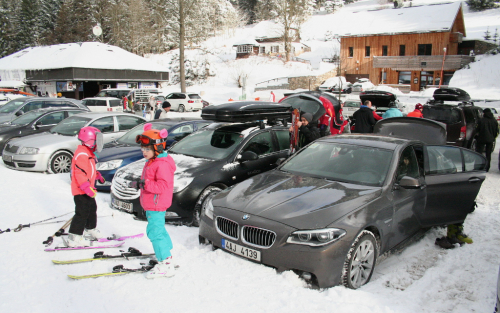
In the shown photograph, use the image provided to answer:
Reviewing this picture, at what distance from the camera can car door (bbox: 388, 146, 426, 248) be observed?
451 cm

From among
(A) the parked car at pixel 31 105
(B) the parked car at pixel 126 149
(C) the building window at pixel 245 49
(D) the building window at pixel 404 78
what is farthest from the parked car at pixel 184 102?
(C) the building window at pixel 245 49

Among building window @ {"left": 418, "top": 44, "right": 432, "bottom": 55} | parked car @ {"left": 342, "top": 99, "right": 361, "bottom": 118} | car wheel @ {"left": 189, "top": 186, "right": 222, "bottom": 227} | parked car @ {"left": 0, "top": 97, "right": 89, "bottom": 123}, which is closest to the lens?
car wheel @ {"left": 189, "top": 186, "right": 222, "bottom": 227}

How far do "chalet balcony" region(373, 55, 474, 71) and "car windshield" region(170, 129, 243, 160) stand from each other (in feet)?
143

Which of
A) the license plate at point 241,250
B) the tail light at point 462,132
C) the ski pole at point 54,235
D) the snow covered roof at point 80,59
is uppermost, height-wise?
the snow covered roof at point 80,59

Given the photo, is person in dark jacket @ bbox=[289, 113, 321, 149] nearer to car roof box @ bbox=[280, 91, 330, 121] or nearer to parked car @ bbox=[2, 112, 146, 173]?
car roof box @ bbox=[280, 91, 330, 121]

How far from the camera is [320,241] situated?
Result: 3639 millimetres

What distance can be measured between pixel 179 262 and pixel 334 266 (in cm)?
174

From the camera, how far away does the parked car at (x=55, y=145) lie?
9086 mm

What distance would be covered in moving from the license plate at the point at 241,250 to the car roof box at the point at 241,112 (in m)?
3.18

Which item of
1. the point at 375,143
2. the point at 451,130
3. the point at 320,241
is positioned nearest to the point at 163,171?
the point at 320,241

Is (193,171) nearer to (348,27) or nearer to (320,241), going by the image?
(320,241)

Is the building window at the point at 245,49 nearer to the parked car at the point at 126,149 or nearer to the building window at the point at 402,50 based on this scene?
the building window at the point at 402,50

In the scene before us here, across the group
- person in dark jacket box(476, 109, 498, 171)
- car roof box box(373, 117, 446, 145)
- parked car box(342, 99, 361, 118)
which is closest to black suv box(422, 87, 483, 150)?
person in dark jacket box(476, 109, 498, 171)

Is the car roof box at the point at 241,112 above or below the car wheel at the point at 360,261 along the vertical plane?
above
